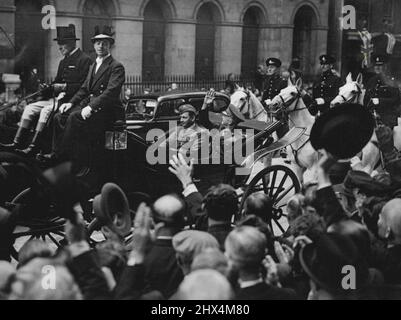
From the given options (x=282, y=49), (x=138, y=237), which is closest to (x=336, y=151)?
(x=138, y=237)

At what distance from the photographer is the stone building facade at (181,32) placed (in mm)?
19750

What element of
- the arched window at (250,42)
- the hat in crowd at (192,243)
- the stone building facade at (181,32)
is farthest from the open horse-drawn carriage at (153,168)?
the arched window at (250,42)

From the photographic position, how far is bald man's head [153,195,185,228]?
4.89 meters

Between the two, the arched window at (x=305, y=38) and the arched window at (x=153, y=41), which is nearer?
the arched window at (x=153, y=41)

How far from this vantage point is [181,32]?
2381 centimetres

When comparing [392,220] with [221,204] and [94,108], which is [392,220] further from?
[94,108]

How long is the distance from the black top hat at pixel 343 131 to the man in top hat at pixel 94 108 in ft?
8.37

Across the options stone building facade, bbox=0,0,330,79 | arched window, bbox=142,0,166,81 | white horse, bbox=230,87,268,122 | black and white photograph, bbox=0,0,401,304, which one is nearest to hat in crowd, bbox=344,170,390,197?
black and white photograph, bbox=0,0,401,304

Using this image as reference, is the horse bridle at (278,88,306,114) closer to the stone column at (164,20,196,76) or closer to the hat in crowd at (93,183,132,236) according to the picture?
the hat in crowd at (93,183,132,236)

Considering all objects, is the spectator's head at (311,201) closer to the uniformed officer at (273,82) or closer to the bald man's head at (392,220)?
the bald man's head at (392,220)

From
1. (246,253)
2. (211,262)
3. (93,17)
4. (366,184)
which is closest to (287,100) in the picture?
(366,184)

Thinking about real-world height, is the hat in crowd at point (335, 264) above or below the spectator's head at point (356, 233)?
below

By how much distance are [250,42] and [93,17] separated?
807 cm
